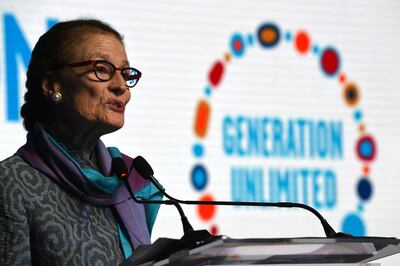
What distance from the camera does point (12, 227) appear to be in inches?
74.1

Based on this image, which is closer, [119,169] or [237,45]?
[119,169]

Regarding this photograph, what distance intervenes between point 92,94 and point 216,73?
53.4 inches

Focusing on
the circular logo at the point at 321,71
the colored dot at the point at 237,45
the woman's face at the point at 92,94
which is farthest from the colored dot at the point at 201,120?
the woman's face at the point at 92,94

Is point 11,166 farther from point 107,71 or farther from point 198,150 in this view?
point 198,150

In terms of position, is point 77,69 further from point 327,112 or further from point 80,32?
point 327,112

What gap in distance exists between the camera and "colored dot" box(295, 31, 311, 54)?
3.60 m

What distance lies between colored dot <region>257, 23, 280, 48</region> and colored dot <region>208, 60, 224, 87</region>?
0.66ft

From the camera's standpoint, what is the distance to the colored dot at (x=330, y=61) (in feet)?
12.0

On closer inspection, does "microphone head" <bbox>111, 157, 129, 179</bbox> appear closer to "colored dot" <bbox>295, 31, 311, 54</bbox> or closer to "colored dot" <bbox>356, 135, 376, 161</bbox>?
"colored dot" <bbox>295, 31, 311, 54</bbox>

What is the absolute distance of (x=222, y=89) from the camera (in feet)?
11.2

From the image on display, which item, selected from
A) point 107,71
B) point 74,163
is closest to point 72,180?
point 74,163

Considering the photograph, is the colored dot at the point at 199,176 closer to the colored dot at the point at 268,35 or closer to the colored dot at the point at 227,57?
the colored dot at the point at 227,57

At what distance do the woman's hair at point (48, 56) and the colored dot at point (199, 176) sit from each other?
3.94ft

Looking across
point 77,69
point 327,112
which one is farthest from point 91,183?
point 327,112
